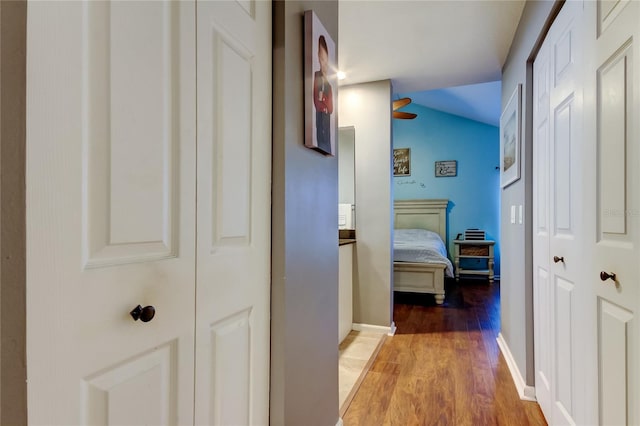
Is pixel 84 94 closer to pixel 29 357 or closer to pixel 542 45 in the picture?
pixel 29 357

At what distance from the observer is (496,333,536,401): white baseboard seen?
2020mm

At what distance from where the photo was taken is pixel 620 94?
3.33 ft

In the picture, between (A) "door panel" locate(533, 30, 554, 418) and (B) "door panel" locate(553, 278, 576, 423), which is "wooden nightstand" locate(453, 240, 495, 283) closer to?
(A) "door panel" locate(533, 30, 554, 418)

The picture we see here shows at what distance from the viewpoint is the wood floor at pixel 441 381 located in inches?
73.3

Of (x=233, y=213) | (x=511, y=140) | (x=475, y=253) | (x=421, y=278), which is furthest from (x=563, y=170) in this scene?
(x=475, y=253)

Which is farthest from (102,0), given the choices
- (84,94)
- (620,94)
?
(620,94)

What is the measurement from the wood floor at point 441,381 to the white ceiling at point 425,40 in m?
2.40

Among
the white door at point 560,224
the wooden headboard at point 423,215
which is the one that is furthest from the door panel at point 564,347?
the wooden headboard at point 423,215

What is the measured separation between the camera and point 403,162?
259 inches

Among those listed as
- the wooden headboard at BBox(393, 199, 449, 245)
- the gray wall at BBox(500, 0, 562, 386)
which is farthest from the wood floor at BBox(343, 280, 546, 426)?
the wooden headboard at BBox(393, 199, 449, 245)

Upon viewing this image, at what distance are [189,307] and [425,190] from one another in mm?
6124

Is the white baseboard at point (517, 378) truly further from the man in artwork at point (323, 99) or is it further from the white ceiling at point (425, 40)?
the white ceiling at point (425, 40)

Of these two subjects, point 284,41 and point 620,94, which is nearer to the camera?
point 620,94

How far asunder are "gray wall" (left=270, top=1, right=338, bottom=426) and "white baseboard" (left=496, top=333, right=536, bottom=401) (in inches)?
50.6
